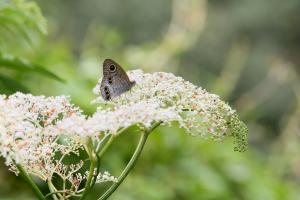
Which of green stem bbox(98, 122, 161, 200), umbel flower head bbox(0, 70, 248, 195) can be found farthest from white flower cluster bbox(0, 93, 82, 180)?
green stem bbox(98, 122, 161, 200)

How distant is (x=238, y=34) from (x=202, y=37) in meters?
1.56

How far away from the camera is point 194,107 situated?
8.64ft

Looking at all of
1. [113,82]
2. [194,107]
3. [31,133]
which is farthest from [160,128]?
[31,133]

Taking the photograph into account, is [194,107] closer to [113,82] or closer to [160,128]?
[113,82]

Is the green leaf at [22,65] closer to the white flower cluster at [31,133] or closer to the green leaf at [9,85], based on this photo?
the green leaf at [9,85]

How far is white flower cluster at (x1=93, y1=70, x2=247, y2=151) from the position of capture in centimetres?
258

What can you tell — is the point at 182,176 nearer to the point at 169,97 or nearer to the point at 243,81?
the point at 169,97

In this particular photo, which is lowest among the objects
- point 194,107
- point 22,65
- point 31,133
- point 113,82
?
point 31,133

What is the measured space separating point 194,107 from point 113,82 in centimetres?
48

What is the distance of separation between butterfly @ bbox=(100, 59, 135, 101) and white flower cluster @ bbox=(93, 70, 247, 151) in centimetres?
9

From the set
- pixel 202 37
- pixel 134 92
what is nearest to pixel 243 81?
pixel 202 37

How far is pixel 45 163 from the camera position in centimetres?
260

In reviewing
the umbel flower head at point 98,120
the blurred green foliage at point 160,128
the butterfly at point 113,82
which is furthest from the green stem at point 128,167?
the blurred green foliage at point 160,128

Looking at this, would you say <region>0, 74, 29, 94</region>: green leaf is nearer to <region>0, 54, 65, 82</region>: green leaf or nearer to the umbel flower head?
<region>0, 54, 65, 82</region>: green leaf
